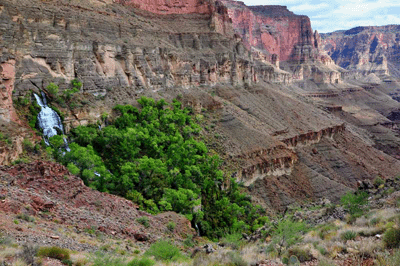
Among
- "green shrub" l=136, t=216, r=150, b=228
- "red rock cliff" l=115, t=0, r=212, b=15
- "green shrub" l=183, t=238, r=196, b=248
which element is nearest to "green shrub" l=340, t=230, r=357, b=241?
"green shrub" l=183, t=238, r=196, b=248

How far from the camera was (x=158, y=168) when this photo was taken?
35812 mm

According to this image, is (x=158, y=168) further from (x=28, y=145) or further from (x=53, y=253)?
(x=53, y=253)

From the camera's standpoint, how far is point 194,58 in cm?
6431

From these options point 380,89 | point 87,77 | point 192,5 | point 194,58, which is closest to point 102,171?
point 87,77

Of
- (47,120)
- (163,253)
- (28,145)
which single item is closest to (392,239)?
(163,253)

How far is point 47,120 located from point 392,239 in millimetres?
32066

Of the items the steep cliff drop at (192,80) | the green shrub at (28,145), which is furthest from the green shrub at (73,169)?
the steep cliff drop at (192,80)

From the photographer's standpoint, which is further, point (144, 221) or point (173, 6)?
point (173, 6)

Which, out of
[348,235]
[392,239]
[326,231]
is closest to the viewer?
[392,239]

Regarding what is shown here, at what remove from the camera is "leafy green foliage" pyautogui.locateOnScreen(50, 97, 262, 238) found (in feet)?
108

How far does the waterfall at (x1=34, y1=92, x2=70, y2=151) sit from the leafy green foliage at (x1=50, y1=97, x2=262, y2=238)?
135 centimetres

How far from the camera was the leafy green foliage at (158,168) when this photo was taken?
32812 millimetres

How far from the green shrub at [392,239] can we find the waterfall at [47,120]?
29.7m

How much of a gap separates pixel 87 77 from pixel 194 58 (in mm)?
25645
